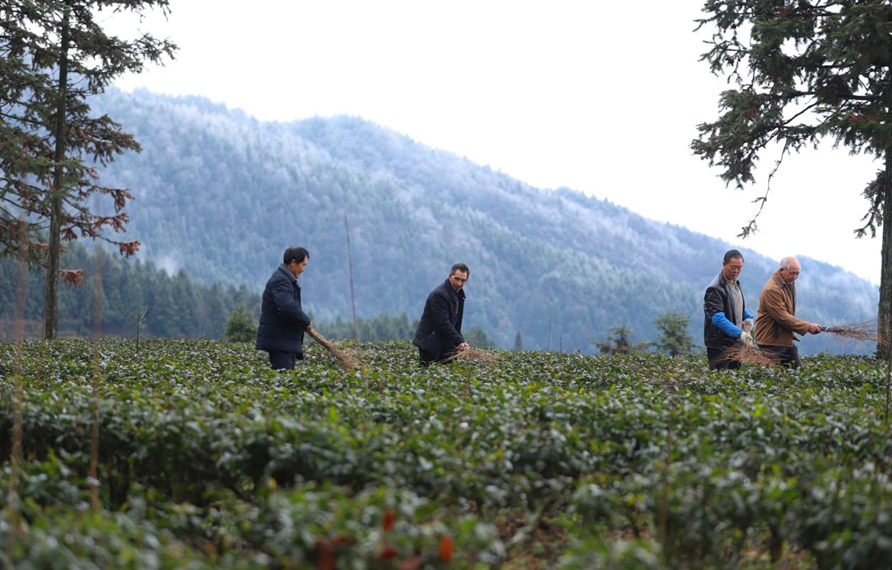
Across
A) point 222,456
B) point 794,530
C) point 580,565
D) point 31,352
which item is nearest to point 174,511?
point 222,456

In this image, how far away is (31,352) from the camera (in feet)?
44.2

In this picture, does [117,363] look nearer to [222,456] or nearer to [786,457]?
[222,456]

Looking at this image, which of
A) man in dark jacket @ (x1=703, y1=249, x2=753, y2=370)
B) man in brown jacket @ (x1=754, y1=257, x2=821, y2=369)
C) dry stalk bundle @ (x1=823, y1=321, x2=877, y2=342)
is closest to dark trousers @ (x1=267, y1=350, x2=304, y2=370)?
man in dark jacket @ (x1=703, y1=249, x2=753, y2=370)

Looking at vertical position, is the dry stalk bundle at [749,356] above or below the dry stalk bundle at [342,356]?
above

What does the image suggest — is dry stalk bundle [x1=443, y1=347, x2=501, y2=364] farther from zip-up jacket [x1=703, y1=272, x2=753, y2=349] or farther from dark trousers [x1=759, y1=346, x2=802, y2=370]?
dark trousers [x1=759, y1=346, x2=802, y2=370]

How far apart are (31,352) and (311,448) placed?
1088 cm

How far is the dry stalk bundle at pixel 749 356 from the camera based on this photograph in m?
9.68

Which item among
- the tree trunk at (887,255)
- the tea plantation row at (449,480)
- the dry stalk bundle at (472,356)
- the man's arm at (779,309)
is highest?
the tree trunk at (887,255)

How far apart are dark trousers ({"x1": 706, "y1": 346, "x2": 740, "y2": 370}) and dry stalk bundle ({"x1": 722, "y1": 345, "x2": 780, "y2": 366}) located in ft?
0.37

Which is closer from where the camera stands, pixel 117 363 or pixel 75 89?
pixel 117 363

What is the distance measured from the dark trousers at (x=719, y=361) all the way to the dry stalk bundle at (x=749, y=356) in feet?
0.37

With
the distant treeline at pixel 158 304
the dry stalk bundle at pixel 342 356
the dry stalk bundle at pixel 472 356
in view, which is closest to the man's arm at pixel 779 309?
the dry stalk bundle at pixel 472 356

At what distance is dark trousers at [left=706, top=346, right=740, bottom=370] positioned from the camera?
10016 mm

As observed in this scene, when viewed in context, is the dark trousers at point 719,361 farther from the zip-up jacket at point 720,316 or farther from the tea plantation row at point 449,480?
the tea plantation row at point 449,480
